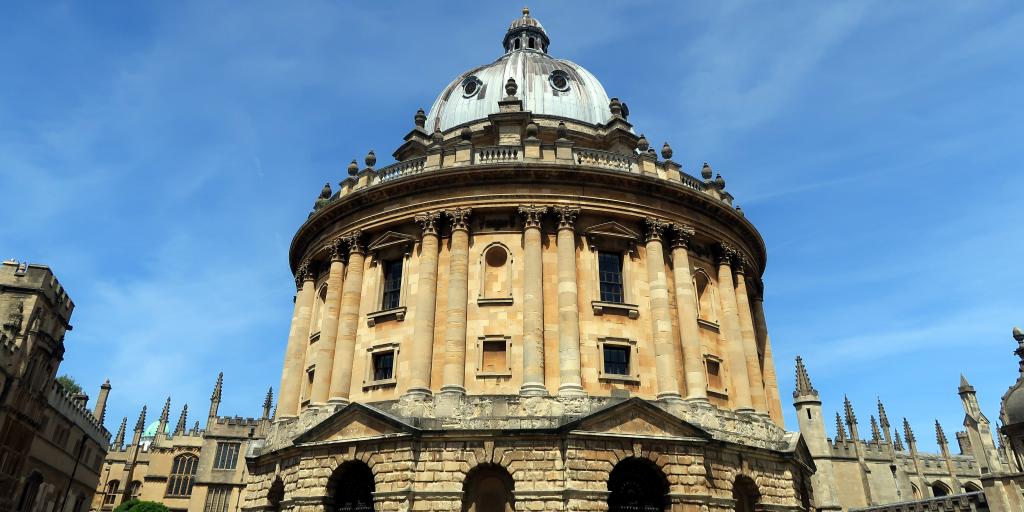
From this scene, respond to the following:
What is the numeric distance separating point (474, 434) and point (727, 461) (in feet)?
30.4

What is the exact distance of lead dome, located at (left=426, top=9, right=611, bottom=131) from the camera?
37.3m

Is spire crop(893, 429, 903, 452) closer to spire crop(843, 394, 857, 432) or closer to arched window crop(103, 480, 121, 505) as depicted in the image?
spire crop(843, 394, 857, 432)

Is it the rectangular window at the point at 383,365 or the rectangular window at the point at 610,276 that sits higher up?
the rectangular window at the point at 610,276

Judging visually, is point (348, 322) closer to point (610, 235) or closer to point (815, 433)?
point (610, 235)

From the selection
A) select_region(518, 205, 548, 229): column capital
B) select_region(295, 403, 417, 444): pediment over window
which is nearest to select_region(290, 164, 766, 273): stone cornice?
select_region(518, 205, 548, 229): column capital

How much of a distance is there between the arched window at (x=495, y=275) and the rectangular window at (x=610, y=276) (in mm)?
3761

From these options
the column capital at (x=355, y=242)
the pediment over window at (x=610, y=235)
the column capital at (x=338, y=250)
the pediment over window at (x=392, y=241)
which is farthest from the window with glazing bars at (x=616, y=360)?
the column capital at (x=338, y=250)

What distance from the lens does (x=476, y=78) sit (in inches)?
1543

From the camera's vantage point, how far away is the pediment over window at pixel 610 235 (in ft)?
89.6

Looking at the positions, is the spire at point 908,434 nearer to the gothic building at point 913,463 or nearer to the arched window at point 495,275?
the gothic building at point 913,463

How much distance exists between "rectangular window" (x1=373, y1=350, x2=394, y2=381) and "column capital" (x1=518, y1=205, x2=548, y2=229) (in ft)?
24.7

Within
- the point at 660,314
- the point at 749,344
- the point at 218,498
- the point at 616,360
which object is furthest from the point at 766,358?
the point at 218,498

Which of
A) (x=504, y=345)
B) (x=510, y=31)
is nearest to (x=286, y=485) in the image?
(x=504, y=345)

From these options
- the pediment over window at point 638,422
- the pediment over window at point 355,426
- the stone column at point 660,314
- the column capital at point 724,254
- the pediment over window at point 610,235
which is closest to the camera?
the pediment over window at point 638,422
